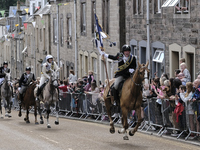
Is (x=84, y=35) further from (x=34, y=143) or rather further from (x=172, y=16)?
(x=34, y=143)

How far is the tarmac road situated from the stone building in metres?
5.11

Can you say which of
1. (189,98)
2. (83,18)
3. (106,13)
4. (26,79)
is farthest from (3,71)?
(189,98)

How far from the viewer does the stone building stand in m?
22.1

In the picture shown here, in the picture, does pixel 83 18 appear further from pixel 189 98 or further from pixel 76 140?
pixel 189 98

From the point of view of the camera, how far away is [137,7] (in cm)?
2966

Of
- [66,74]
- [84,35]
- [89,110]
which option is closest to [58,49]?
[66,74]

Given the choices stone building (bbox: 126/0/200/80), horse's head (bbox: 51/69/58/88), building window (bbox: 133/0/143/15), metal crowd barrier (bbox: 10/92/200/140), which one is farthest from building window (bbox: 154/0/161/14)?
horse's head (bbox: 51/69/58/88)

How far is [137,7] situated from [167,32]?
5051mm

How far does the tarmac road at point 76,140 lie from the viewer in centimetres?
1474

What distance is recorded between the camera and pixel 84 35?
39.1m

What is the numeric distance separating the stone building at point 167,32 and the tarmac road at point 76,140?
5.11 meters

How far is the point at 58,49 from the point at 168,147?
32.0m

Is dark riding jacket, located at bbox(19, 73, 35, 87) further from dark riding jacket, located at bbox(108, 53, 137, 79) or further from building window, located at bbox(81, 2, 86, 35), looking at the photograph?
building window, located at bbox(81, 2, 86, 35)

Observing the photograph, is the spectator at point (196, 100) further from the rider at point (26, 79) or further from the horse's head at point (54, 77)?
the rider at point (26, 79)
